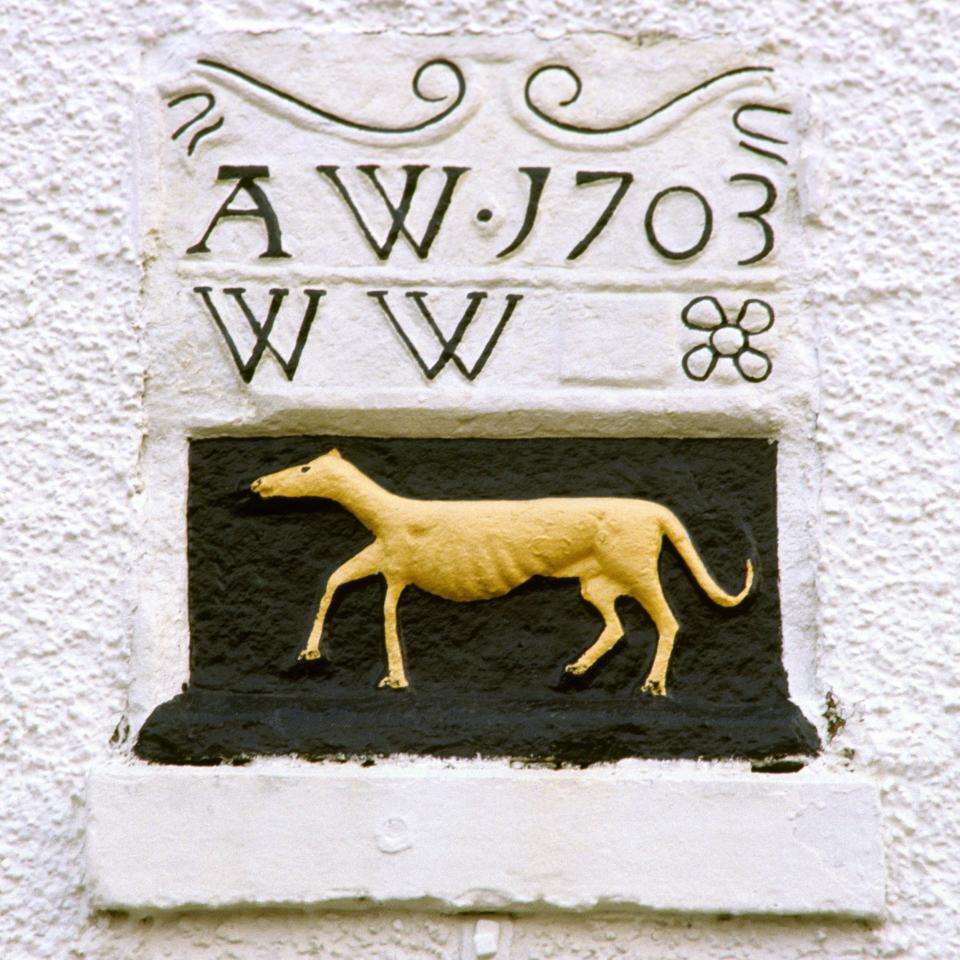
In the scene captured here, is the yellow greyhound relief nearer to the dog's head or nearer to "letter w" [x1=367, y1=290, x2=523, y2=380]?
the dog's head

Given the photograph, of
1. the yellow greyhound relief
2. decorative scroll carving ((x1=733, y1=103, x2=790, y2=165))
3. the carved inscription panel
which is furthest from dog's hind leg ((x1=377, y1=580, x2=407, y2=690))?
decorative scroll carving ((x1=733, y1=103, x2=790, y2=165))

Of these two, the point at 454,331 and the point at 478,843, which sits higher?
the point at 454,331

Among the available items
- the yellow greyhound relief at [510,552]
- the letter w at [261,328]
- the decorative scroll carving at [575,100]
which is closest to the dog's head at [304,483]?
the yellow greyhound relief at [510,552]

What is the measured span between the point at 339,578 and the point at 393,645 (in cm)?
10

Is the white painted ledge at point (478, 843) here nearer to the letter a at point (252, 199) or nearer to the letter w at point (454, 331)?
the letter w at point (454, 331)

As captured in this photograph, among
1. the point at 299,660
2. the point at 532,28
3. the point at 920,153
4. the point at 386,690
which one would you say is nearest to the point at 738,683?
the point at 386,690

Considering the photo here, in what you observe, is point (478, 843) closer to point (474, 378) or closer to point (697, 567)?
point (697, 567)

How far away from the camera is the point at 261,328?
160 cm

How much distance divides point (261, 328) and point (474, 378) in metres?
0.26

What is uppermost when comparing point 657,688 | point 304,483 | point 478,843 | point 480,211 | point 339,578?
point 480,211

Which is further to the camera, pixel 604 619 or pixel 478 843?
pixel 604 619

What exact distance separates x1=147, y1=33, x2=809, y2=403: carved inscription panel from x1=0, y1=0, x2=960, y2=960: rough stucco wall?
5cm

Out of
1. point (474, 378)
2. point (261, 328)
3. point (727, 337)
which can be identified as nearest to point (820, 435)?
point (727, 337)

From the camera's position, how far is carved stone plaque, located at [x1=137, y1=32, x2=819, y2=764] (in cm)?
159
